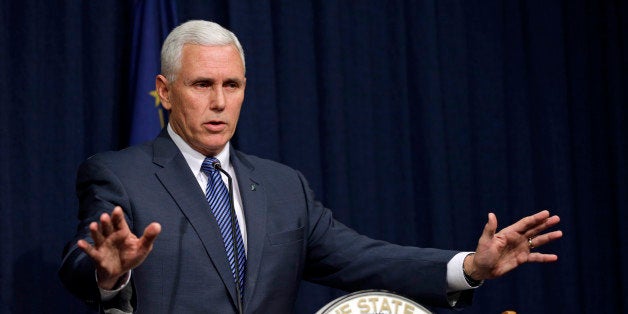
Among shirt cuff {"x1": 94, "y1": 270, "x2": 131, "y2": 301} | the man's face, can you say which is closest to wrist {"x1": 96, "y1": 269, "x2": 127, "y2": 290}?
shirt cuff {"x1": 94, "y1": 270, "x2": 131, "y2": 301}

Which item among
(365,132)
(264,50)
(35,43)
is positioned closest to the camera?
(35,43)

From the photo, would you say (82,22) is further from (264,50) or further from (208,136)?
(208,136)

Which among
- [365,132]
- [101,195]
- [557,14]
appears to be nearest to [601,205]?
[557,14]

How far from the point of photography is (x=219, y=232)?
200 cm

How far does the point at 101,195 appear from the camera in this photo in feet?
6.54

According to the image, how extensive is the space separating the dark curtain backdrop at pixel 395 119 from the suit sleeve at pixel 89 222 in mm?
848

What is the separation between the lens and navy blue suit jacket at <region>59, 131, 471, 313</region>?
1.96 meters

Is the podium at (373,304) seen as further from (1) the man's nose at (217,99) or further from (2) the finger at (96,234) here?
(1) the man's nose at (217,99)

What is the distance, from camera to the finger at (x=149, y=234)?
1.54 m

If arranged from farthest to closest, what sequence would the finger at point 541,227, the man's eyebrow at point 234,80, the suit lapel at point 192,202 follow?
1. the man's eyebrow at point 234,80
2. the suit lapel at point 192,202
3. the finger at point 541,227

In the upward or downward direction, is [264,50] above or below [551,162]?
above

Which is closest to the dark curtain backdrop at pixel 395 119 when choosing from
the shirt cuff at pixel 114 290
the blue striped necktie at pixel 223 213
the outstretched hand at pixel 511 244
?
the blue striped necktie at pixel 223 213

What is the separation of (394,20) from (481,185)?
85 centimetres

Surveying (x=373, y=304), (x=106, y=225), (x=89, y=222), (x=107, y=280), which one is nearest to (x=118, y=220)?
(x=106, y=225)
